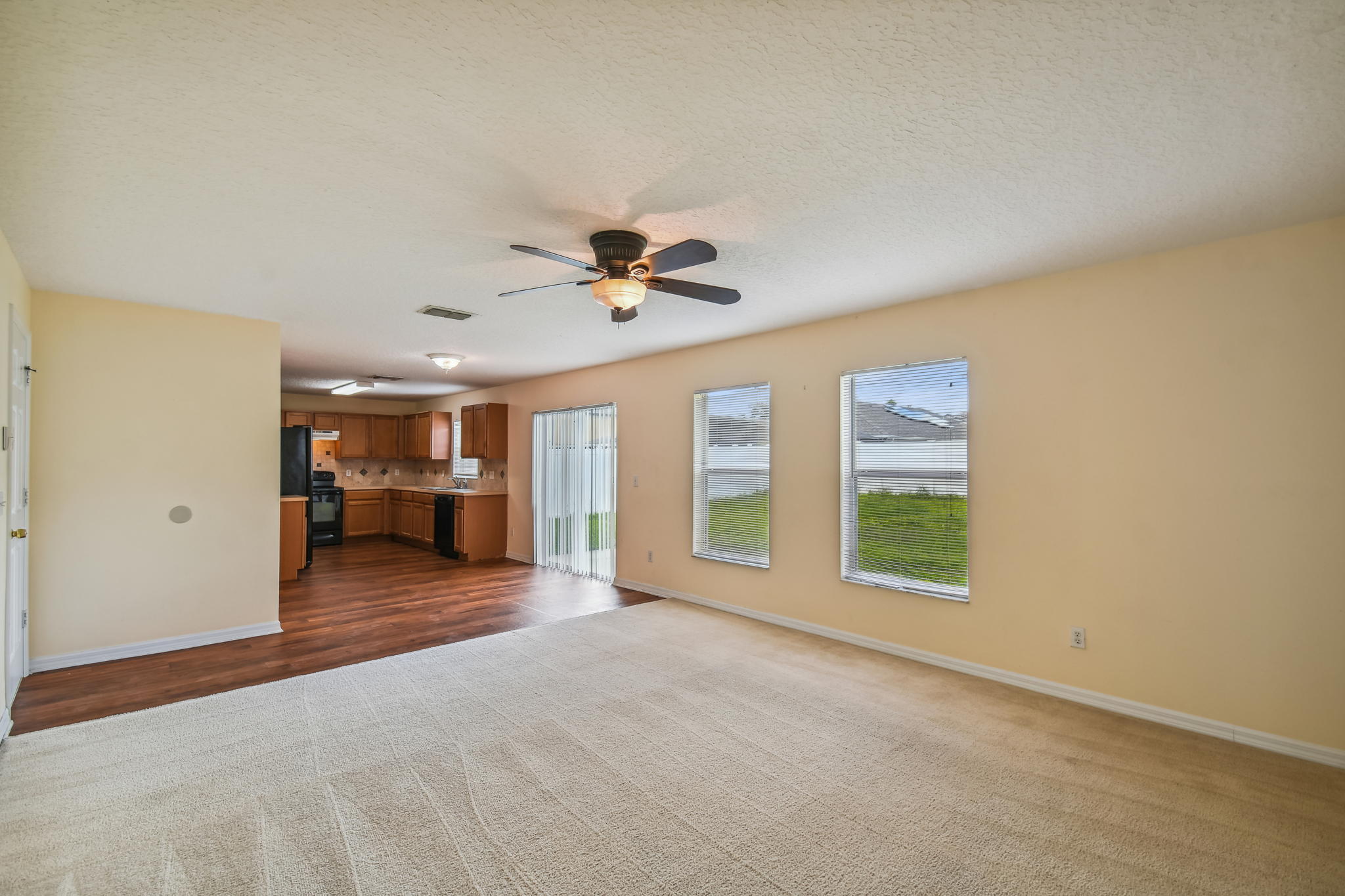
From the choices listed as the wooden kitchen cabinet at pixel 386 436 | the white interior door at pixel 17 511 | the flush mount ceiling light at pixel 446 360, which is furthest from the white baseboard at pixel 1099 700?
the wooden kitchen cabinet at pixel 386 436

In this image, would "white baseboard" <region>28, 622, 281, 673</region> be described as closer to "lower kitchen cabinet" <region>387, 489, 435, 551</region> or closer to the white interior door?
the white interior door

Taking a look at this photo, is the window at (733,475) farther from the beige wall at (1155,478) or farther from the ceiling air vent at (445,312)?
the ceiling air vent at (445,312)

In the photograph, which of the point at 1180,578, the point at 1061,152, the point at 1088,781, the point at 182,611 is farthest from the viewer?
the point at 182,611

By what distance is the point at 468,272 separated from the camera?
3564mm

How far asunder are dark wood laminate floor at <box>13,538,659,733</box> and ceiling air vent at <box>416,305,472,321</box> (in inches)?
97.0

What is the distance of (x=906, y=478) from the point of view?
4250 mm

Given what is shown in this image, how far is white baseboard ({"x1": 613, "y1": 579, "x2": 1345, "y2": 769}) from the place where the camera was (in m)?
2.79

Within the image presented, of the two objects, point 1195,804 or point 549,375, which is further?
point 549,375

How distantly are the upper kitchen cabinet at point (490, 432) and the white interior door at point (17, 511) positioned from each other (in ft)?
16.2

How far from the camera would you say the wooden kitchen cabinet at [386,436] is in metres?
10.5

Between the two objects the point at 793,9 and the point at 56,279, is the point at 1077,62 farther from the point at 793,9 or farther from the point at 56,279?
the point at 56,279

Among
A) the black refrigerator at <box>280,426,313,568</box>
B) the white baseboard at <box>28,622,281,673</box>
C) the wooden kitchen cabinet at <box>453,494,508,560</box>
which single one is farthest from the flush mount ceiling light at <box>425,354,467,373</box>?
the white baseboard at <box>28,622,281,673</box>

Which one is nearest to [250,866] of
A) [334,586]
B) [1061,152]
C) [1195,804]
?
[1195,804]

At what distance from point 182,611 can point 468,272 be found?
3409 millimetres
